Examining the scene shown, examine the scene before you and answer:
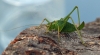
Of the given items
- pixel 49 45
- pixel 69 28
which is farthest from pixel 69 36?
pixel 49 45

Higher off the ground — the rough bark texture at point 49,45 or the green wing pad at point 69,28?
the green wing pad at point 69,28

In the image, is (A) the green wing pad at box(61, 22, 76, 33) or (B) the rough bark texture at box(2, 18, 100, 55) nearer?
(B) the rough bark texture at box(2, 18, 100, 55)

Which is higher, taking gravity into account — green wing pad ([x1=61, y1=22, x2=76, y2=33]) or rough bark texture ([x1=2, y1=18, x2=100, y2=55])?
green wing pad ([x1=61, y1=22, x2=76, y2=33])

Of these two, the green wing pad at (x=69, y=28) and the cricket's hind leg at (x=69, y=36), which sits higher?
the green wing pad at (x=69, y=28)

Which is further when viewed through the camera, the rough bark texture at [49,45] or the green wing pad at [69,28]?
the green wing pad at [69,28]

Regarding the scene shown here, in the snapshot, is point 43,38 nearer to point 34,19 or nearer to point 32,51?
point 32,51

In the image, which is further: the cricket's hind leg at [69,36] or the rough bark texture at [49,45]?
the cricket's hind leg at [69,36]

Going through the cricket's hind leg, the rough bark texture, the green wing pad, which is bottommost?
the rough bark texture

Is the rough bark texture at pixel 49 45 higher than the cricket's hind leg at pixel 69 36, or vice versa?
the cricket's hind leg at pixel 69 36

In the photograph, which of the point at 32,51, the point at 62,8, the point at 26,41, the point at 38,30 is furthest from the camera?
the point at 62,8

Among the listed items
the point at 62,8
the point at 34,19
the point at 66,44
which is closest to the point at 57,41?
the point at 66,44

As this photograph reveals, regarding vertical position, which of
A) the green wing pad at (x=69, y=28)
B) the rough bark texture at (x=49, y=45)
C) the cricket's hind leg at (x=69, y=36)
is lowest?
the rough bark texture at (x=49, y=45)
